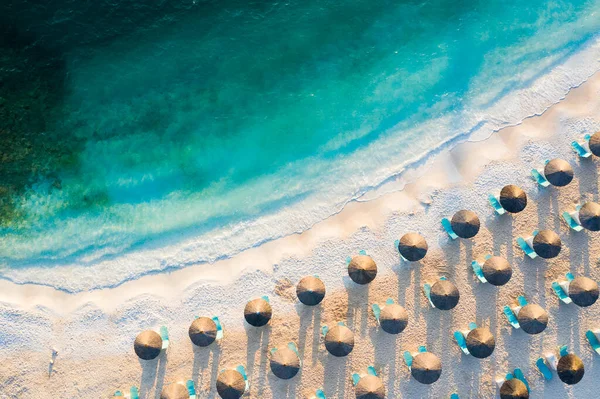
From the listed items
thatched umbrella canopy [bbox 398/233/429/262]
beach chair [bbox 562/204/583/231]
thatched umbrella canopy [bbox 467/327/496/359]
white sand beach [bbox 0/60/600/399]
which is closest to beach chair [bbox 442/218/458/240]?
white sand beach [bbox 0/60/600/399]

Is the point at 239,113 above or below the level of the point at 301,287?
above

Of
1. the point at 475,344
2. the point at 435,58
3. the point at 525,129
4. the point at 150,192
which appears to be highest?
the point at 435,58

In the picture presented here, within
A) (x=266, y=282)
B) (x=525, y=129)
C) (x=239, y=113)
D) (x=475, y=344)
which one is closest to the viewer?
(x=475, y=344)

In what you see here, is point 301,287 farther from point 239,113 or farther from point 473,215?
point 239,113

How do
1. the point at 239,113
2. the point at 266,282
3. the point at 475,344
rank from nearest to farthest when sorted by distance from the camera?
1. the point at 475,344
2. the point at 266,282
3. the point at 239,113

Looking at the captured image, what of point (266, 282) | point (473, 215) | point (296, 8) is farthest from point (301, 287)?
point (296, 8)

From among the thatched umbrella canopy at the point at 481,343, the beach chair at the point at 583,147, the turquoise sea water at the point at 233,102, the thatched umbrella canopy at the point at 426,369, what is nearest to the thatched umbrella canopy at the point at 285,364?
the thatched umbrella canopy at the point at 426,369

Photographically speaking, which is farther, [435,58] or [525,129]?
[435,58]
